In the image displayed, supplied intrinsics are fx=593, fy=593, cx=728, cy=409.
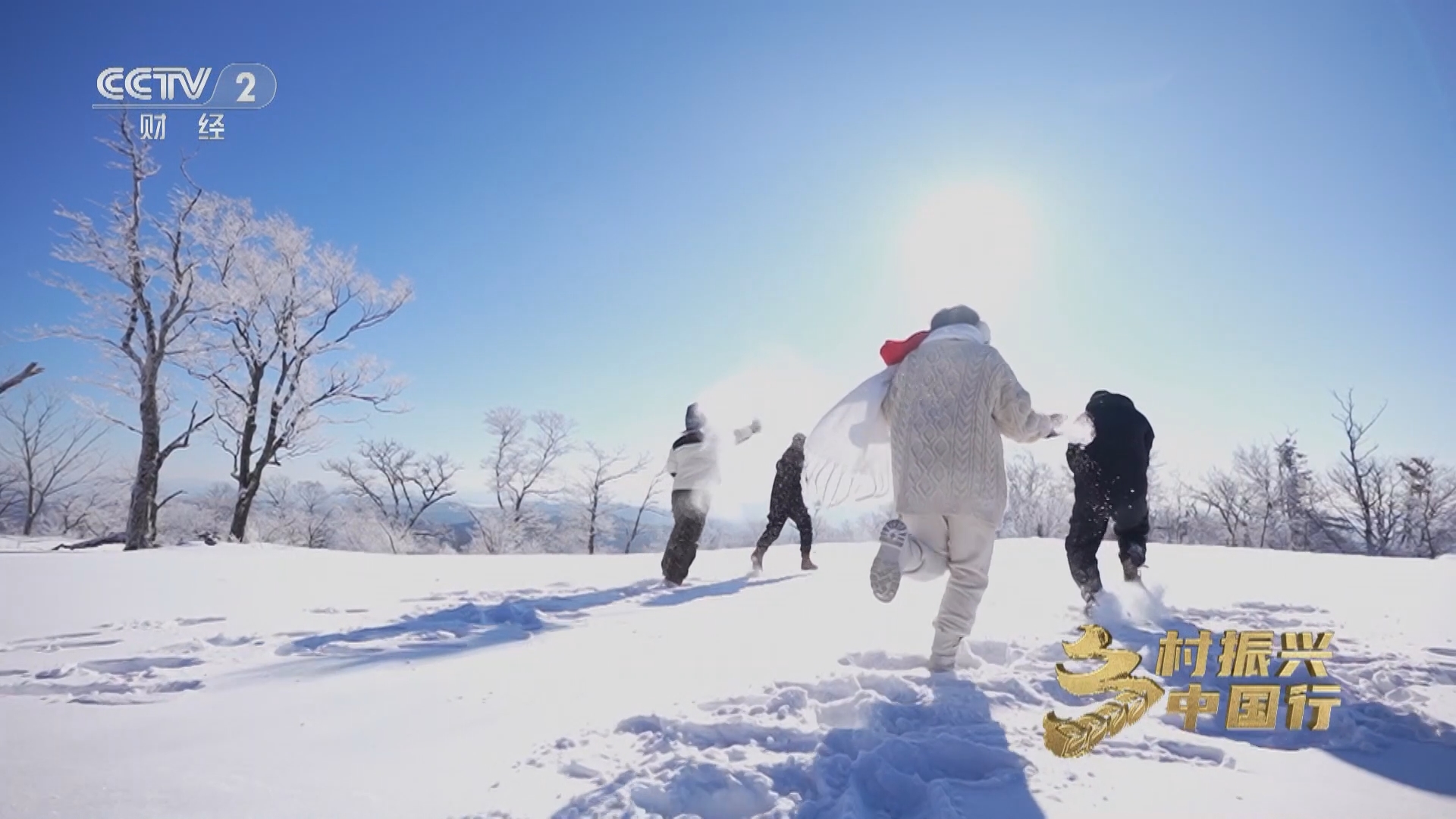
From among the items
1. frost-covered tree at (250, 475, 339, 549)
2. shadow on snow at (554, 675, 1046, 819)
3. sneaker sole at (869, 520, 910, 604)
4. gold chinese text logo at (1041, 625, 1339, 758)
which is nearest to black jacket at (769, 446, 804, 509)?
sneaker sole at (869, 520, 910, 604)

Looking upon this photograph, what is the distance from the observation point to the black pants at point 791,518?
8391 mm

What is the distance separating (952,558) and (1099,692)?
0.88 metres

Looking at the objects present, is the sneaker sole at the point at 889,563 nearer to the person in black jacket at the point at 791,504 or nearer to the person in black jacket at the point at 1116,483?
the person in black jacket at the point at 1116,483

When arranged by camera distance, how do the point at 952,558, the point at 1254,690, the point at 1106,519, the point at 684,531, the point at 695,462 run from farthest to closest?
the point at 695,462
the point at 684,531
the point at 1106,519
the point at 952,558
the point at 1254,690

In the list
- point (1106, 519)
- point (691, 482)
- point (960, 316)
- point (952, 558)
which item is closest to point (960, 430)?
point (952, 558)

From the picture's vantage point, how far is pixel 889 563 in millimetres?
3117

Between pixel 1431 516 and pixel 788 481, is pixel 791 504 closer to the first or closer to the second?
pixel 788 481

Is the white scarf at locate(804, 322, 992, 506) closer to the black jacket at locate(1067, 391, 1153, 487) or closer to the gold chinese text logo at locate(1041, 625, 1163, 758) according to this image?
the gold chinese text logo at locate(1041, 625, 1163, 758)

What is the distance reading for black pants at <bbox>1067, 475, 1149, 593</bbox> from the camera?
5.00 m

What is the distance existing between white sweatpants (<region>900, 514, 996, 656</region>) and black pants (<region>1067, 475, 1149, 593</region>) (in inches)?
91.0

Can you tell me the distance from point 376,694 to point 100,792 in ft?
3.21

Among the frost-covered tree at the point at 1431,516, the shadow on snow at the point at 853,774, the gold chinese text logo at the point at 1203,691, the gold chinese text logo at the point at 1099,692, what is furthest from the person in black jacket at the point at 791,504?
the frost-covered tree at the point at 1431,516

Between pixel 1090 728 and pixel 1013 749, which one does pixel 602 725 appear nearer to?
pixel 1013 749

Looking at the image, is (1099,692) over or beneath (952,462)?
beneath
